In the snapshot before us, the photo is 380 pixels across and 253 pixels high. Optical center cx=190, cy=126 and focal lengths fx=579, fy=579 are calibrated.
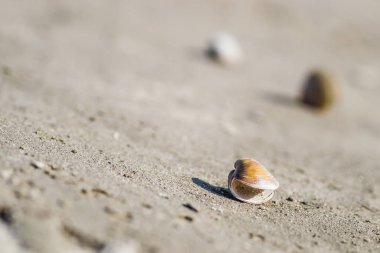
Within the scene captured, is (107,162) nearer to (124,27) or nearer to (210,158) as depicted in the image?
→ (210,158)

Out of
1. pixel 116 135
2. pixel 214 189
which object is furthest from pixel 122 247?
pixel 116 135

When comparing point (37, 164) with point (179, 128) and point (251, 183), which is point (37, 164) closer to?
point (251, 183)

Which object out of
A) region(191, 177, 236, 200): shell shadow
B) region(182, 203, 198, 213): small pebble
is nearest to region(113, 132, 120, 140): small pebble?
region(191, 177, 236, 200): shell shadow

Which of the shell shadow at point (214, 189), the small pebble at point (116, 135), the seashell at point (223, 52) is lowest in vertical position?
the small pebble at point (116, 135)

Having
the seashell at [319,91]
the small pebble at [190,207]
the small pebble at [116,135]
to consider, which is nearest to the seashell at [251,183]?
the small pebble at [190,207]

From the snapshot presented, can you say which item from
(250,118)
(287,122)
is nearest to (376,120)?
(287,122)

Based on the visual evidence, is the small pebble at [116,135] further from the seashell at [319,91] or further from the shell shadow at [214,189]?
the seashell at [319,91]

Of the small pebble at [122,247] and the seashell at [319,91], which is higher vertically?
the seashell at [319,91]
